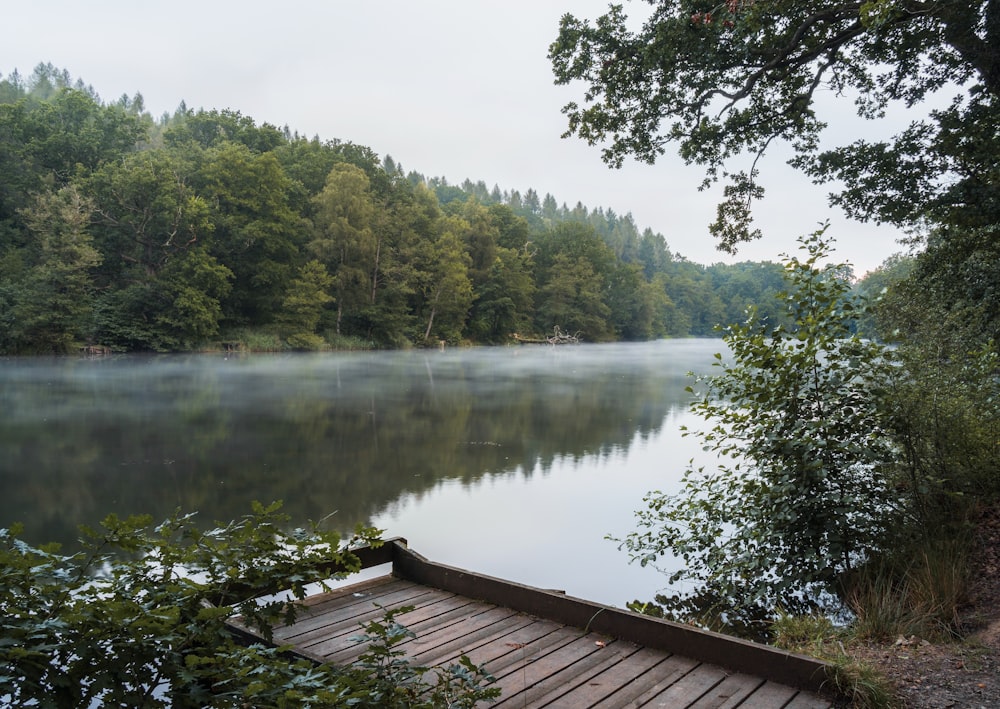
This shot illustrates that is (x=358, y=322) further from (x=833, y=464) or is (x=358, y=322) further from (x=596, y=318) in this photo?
(x=833, y=464)

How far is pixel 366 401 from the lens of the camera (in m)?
18.8

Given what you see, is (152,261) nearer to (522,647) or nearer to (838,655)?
(522,647)

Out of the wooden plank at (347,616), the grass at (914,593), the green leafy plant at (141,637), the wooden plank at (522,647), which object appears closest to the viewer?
the green leafy plant at (141,637)

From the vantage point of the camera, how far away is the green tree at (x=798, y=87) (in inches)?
A: 247

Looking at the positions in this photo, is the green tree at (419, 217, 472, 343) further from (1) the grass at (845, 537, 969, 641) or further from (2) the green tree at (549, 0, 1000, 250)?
(1) the grass at (845, 537, 969, 641)

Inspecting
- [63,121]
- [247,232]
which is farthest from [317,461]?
[63,121]

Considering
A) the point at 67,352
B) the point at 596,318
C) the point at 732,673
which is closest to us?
the point at 732,673

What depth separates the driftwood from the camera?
62869 mm

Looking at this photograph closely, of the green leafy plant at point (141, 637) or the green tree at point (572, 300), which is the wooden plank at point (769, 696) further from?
the green tree at point (572, 300)

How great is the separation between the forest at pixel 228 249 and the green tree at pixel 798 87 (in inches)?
608

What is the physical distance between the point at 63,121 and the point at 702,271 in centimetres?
9085

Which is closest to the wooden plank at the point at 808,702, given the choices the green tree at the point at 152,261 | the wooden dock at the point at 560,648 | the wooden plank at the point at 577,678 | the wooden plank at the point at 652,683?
the wooden dock at the point at 560,648

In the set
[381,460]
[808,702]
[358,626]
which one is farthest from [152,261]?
[808,702]

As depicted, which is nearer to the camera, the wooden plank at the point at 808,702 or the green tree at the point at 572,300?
the wooden plank at the point at 808,702
